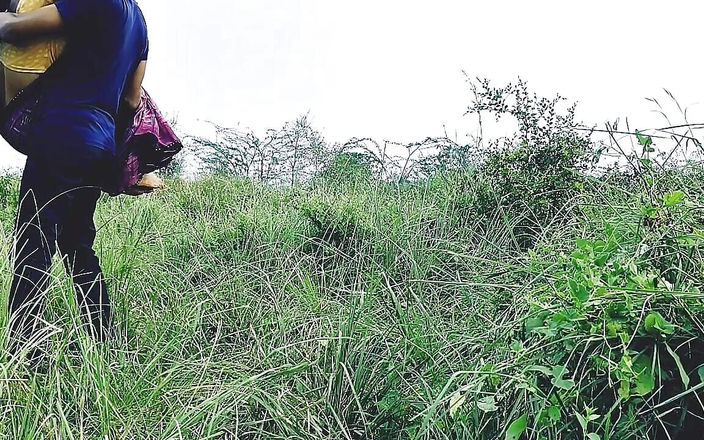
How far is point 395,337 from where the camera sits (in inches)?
97.4

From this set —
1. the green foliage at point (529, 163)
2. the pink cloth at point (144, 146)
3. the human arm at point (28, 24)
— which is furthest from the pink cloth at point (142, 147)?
the green foliage at point (529, 163)

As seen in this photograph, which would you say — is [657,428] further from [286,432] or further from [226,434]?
[226,434]

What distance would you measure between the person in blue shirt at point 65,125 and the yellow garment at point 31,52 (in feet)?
0.10

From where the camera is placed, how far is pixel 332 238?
12.6ft

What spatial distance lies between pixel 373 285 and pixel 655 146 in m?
1.18

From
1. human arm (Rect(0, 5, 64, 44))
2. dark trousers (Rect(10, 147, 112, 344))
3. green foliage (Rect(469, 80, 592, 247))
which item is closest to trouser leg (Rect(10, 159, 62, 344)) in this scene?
dark trousers (Rect(10, 147, 112, 344))

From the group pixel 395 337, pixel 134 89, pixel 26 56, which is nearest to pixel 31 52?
pixel 26 56

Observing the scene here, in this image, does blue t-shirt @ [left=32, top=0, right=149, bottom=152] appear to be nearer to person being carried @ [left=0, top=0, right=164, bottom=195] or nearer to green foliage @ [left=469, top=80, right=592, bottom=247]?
person being carried @ [left=0, top=0, right=164, bottom=195]

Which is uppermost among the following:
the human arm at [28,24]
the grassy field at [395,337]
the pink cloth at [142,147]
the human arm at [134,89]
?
the human arm at [28,24]

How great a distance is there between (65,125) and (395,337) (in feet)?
4.35

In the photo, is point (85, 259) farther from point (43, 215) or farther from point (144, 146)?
point (144, 146)

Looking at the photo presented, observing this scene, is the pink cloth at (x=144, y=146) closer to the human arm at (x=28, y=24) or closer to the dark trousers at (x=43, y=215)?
the dark trousers at (x=43, y=215)

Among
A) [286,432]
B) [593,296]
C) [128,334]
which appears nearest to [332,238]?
[128,334]

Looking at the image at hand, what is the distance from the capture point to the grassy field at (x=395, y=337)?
162 centimetres
